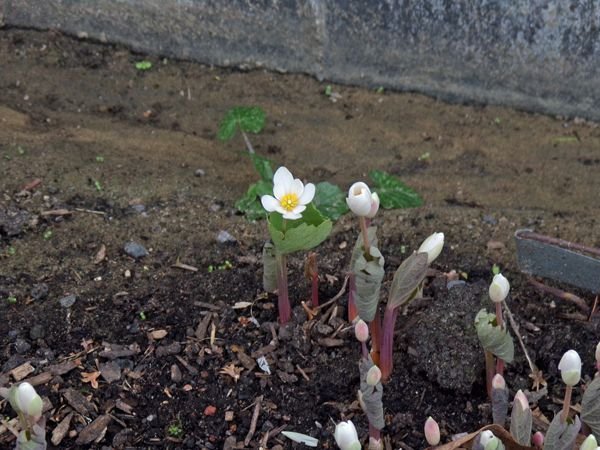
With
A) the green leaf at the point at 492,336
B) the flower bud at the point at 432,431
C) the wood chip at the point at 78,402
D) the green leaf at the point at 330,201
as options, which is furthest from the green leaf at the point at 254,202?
the flower bud at the point at 432,431

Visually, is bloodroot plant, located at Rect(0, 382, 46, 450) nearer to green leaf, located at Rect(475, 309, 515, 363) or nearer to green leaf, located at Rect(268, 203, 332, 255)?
green leaf, located at Rect(268, 203, 332, 255)

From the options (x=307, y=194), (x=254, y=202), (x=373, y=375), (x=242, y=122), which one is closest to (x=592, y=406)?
(x=373, y=375)

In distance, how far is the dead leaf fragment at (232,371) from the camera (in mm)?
2193

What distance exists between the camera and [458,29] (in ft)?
10.6

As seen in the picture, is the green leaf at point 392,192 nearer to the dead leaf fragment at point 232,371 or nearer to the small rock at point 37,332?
the dead leaf fragment at point 232,371

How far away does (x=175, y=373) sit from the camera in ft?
7.20

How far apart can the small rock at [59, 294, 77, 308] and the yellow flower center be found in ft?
2.15

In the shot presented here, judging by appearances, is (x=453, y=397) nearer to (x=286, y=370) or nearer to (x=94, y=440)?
(x=286, y=370)

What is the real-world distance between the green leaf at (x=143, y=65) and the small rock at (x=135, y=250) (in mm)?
1137

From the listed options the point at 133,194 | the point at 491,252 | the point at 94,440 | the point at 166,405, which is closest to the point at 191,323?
the point at 166,405

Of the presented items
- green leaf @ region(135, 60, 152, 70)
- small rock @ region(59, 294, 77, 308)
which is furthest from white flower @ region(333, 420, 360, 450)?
green leaf @ region(135, 60, 152, 70)

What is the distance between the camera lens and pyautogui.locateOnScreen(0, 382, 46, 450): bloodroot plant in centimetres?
168

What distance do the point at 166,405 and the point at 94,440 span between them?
0.60ft

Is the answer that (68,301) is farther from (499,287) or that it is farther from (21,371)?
(499,287)
